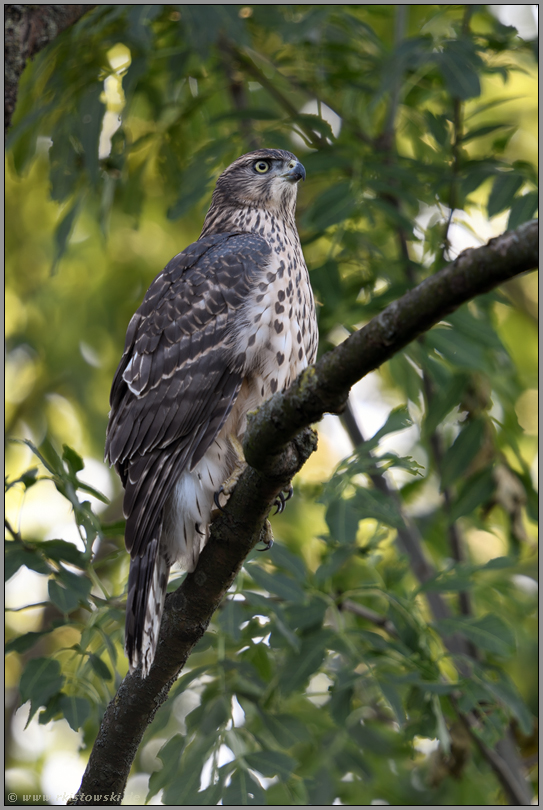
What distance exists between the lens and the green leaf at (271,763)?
10.8 ft

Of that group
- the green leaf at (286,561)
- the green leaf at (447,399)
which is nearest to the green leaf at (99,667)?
the green leaf at (286,561)

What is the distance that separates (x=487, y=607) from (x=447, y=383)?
161 centimetres

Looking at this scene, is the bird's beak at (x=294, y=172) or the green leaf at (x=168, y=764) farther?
the bird's beak at (x=294, y=172)

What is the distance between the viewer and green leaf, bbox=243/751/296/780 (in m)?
3.29

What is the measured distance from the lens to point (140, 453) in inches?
137

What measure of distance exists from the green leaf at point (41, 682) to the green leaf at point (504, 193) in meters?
3.01

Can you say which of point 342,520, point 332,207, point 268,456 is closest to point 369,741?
point 342,520

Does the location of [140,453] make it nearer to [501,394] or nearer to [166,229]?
[501,394]

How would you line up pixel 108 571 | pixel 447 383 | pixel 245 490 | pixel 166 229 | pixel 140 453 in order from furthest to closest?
1. pixel 166 229
2. pixel 108 571
3. pixel 447 383
4. pixel 140 453
5. pixel 245 490

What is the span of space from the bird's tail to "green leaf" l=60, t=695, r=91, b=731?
346 millimetres

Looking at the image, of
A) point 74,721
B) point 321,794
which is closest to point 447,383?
point 321,794

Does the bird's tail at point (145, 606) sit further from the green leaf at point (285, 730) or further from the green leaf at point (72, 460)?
the green leaf at point (285, 730)

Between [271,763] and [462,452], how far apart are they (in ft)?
6.70

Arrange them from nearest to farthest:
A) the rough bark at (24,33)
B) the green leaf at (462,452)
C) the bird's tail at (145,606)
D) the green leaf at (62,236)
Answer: the bird's tail at (145,606) → the rough bark at (24,33) → the green leaf at (62,236) → the green leaf at (462,452)
